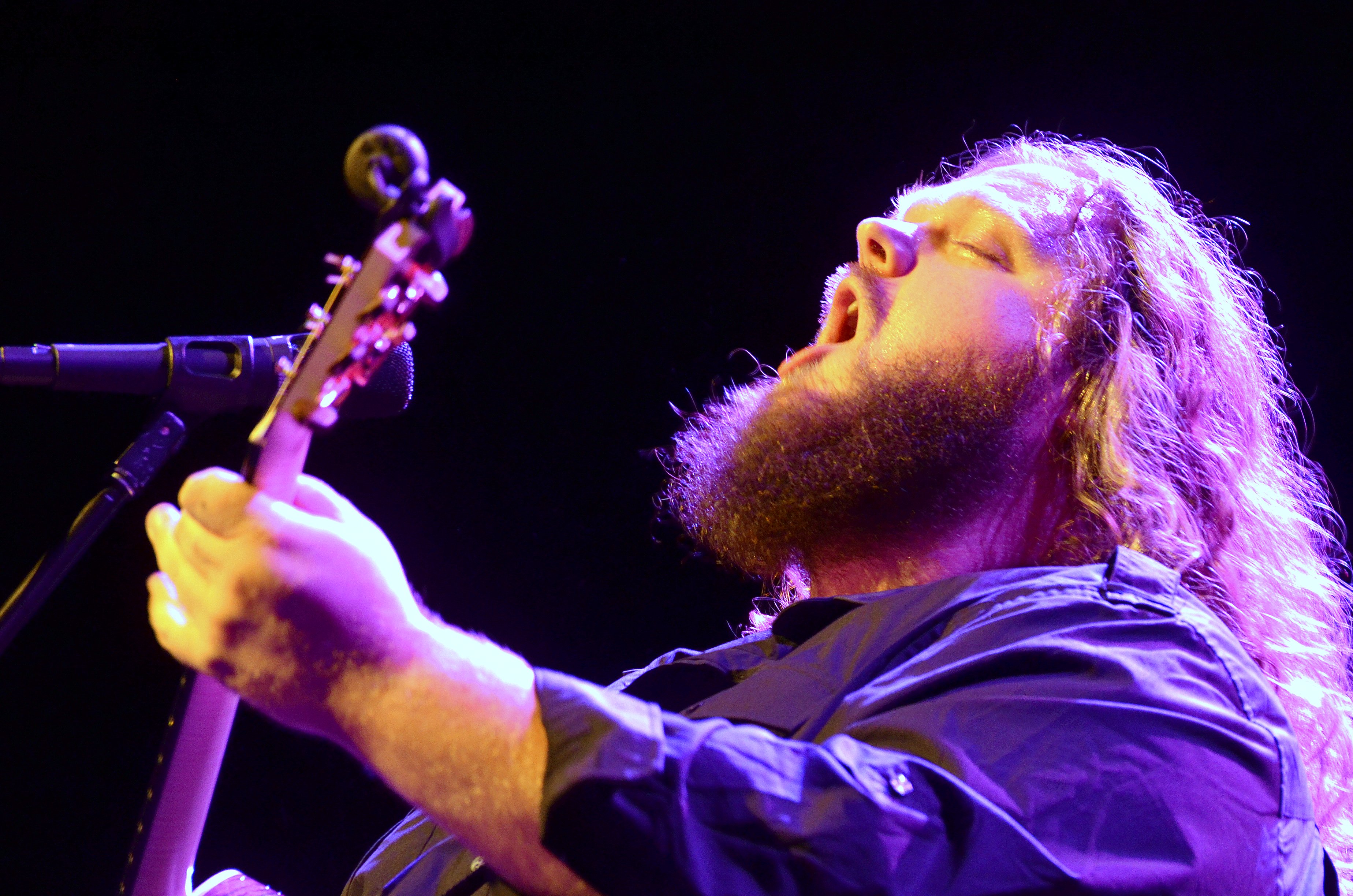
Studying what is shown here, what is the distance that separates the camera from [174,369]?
1246mm

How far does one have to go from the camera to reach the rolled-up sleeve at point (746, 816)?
2.23 ft

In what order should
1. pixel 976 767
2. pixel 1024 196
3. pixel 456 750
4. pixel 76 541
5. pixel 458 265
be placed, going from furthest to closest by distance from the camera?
pixel 458 265
pixel 1024 196
pixel 76 541
pixel 976 767
pixel 456 750

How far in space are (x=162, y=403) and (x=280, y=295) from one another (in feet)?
5.40

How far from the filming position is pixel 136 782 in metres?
2.73

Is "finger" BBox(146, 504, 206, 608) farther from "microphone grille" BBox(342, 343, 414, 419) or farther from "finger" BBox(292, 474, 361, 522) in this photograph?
"microphone grille" BBox(342, 343, 414, 419)

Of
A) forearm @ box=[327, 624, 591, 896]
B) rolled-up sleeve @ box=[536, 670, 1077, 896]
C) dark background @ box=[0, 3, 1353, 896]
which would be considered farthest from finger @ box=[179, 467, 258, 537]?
dark background @ box=[0, 3, 1353, 896]

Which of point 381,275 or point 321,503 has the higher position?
point 381,275

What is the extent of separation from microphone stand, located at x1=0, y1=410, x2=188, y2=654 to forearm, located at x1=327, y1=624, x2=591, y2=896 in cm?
67

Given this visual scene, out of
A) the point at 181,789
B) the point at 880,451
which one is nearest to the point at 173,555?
the point at 181,789

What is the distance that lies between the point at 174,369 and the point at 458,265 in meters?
1.65

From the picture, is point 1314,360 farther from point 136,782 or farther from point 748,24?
point 136,782

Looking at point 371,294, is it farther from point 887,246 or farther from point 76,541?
point 887,246

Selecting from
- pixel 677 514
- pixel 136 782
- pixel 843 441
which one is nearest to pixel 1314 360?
pixel 843 441

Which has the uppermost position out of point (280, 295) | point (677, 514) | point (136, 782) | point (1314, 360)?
point (280, 295)
